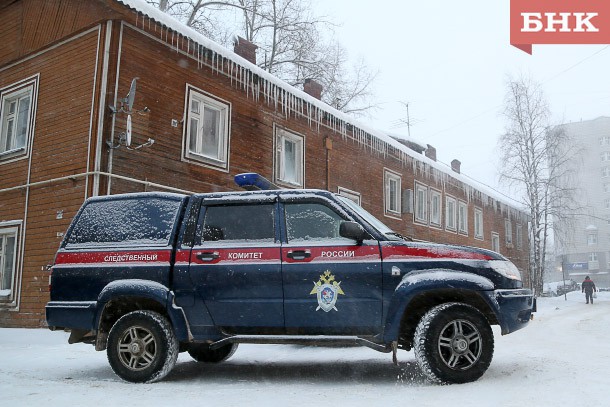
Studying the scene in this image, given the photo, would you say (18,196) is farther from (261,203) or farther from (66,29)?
(261,203)

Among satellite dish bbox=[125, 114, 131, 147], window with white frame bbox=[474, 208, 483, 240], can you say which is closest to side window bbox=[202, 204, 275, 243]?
satellite dish bbox=[125, 114, 131, 147]

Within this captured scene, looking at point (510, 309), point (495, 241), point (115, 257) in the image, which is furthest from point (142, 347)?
point (495, 241)

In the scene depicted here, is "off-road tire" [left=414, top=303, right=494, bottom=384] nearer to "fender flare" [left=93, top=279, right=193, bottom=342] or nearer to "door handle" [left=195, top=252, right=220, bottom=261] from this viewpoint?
"door handle" [left=195, top=252, right=220, bottom=261]

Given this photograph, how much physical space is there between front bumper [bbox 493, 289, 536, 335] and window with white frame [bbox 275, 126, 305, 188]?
37.1 feet

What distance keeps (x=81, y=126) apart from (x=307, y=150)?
781 cm

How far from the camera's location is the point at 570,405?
4.45 metres

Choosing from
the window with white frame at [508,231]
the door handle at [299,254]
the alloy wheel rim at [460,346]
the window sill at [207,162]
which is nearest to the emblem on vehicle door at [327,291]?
the door handle at [299,254]

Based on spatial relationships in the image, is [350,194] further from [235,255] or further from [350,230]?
[350,230]

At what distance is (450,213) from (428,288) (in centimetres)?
2497

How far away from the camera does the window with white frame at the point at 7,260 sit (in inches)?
488

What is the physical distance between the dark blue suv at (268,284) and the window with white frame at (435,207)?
21.5 meters

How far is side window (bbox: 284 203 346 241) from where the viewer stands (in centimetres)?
595

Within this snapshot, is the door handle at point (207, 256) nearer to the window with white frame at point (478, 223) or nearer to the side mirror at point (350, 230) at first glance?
the side mirror at point (350, 230)

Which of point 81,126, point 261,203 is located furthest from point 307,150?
point 261,203
